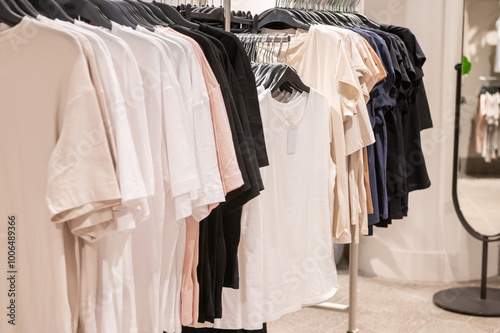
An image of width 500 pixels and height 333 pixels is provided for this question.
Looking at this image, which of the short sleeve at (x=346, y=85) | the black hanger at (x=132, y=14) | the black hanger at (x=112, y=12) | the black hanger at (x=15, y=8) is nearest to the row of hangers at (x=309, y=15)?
the short sleeve at (x=346, y=85)

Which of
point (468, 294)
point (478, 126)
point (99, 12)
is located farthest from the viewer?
point (478, 126)

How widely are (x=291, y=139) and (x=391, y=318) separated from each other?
78.3 inches

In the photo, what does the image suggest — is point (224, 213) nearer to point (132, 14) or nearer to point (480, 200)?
A: point (132, 14)

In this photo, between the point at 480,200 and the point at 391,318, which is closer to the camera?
the point at 391,318

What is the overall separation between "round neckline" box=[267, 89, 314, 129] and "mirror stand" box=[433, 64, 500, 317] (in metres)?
2.21

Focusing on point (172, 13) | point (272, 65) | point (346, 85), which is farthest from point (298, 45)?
point (172, 13)

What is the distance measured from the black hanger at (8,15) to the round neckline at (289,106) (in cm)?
88

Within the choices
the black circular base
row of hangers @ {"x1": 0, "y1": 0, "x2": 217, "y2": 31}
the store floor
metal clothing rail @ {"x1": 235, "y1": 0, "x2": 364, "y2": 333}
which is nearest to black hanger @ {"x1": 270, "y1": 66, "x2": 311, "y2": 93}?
row of hangers @ {"x1": 0, "y1": 0, "x2": 217, "y2": 31}

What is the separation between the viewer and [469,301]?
3.99m

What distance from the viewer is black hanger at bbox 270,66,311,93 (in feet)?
6.98

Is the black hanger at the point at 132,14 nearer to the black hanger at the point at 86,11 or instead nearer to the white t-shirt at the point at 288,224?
the black hanger at the point at 86,11

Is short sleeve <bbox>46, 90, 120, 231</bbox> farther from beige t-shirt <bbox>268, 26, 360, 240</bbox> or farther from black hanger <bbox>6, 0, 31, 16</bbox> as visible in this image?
beige t-shirt <bbox>268, 26, 360, 240</bbox>

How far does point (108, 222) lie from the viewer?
1405 millimetres

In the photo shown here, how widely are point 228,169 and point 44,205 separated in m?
0.50
